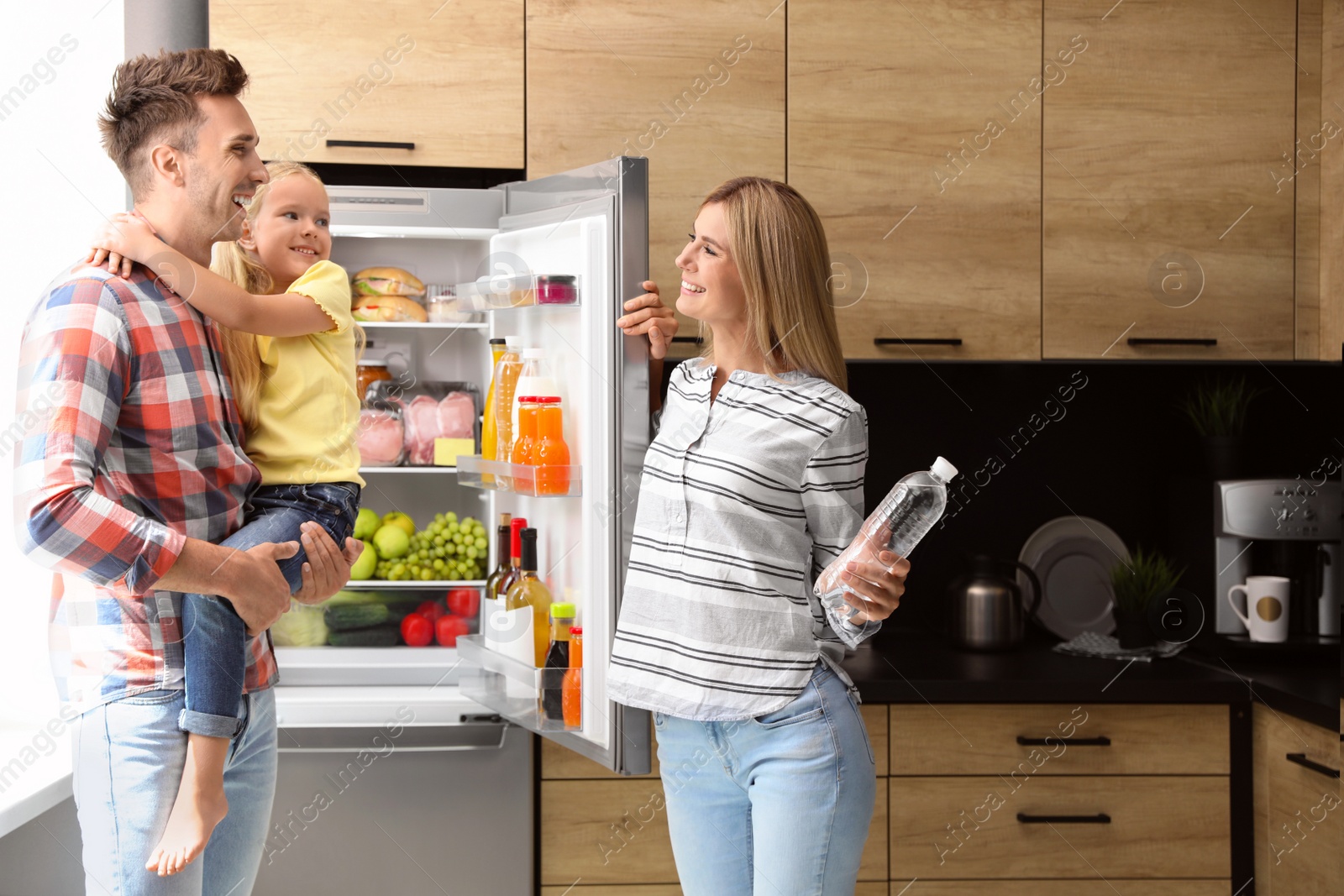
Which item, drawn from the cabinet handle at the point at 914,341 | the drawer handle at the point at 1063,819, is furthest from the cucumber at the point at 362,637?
the drawer handle at the point at 1063,819

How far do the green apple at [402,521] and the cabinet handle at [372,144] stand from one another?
29.1 inches

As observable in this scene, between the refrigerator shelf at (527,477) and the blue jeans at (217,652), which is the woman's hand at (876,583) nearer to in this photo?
the refrigerator shelf at (527,477)

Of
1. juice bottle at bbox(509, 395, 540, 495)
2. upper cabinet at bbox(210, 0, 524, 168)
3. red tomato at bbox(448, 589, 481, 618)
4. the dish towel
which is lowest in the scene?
the dish towel

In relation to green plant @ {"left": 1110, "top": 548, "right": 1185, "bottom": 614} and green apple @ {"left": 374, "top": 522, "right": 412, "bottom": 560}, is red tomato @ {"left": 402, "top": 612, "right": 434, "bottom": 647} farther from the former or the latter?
green plant @ {"left": 1110, "top": 548, "right": 1185, "bottom": 614}

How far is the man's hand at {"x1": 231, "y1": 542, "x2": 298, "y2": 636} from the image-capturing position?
3.32ft

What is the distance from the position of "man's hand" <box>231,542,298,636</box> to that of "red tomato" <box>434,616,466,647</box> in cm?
105

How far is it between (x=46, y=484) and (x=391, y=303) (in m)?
1.23

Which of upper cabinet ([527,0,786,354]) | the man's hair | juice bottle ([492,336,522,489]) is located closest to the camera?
the man's hair

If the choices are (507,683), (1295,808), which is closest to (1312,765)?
(1295,808)

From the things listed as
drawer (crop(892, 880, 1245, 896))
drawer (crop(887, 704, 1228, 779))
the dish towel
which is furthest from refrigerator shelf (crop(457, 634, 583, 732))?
the dish towel

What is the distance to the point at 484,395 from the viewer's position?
85.9 inches

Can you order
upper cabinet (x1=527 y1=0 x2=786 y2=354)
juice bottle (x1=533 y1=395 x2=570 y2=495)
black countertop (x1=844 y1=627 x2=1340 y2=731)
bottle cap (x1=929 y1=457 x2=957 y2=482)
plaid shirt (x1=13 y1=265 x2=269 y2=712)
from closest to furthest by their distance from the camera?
plaid shirt (x1=13 y1=265 x2=269 y2=712) < bottle cap (x1=929 y1=457 x2=957 y2=482) < juice bottle (x1=533 y1=395 x2=570 y2=495) < black countertop (x1=844 y1=627 x2=1340 y2=731) < upper cabinet (x1=527 y1=0 x2=786 y2=354)

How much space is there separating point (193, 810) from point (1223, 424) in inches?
85.1

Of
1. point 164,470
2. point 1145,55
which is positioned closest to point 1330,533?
point 1145,55
